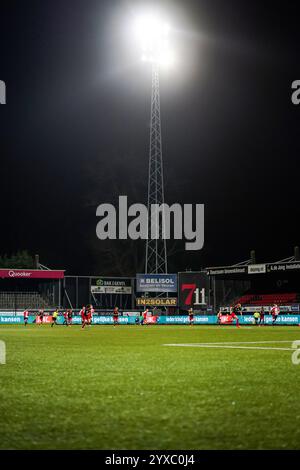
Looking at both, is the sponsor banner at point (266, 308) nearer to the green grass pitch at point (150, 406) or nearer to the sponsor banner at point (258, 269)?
the sponsor banner at point (258, 269)

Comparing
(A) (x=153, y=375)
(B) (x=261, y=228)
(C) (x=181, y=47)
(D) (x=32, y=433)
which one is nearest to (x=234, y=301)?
(B) (x=261, y=228)

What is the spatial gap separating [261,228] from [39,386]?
68103mm

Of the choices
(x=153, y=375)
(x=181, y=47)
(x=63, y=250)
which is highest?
(x=181, y=47)

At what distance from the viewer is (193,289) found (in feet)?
220

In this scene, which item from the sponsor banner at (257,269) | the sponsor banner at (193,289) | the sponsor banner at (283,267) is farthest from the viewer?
the sponsor banner at (193,289)

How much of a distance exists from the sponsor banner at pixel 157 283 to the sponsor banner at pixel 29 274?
8.50m

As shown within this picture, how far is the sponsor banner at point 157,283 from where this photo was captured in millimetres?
67625

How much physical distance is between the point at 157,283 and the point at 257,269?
443 inches

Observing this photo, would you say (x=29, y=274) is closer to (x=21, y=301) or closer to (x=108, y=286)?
(x=21, y=301)

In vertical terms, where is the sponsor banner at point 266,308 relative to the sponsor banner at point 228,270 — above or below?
below

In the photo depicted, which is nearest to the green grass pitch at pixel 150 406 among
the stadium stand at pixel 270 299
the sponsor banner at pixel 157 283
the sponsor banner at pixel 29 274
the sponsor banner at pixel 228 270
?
the sponsor banner at pixel 228 270

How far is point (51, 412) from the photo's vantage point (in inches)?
A: 280

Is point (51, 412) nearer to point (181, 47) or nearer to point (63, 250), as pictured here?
point (181, 47)

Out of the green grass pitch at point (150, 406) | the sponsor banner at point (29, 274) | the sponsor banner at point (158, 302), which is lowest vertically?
the green grass pitch at point (150, 406)
